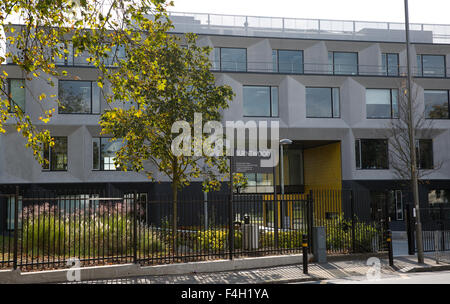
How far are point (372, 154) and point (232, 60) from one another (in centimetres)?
1127

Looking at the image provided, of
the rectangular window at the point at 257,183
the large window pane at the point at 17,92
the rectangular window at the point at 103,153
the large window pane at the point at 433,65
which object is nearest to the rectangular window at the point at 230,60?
the rectangular window at the point at 257,183

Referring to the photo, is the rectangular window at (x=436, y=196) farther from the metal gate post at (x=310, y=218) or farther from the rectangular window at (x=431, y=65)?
the metal gate post at (x=310, y=218)

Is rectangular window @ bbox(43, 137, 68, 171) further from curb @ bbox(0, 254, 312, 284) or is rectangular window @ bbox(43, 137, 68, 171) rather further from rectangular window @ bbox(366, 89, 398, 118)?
rectangular window @ bbox(366, 89, 398, 118)

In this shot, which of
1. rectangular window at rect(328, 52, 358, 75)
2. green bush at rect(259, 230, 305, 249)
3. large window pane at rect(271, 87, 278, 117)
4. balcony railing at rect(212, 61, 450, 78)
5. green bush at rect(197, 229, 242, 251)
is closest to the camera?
green bush at rect(197, 229, 242, 251)

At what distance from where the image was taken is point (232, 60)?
1212 inches

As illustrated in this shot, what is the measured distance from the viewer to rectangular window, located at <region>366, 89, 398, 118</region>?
30000mm

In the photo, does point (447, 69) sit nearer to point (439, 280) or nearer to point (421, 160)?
point (421, 160)

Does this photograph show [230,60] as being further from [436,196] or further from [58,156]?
[436,196]

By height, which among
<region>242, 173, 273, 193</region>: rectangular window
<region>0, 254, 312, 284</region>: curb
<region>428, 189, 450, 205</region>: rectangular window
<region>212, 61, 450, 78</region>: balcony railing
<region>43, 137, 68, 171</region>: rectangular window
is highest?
<region>212, 61, 450, 78</region>: balcony railing

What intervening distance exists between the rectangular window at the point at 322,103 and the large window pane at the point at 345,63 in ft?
10.6

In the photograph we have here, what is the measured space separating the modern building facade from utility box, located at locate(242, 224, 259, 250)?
43.5 feet

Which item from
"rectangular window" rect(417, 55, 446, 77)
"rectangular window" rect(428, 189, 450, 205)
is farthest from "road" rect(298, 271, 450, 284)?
"rectangular window" rect(417, 55, 446, 77)

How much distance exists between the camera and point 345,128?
29.2 metres

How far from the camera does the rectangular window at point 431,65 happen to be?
33.4 m
